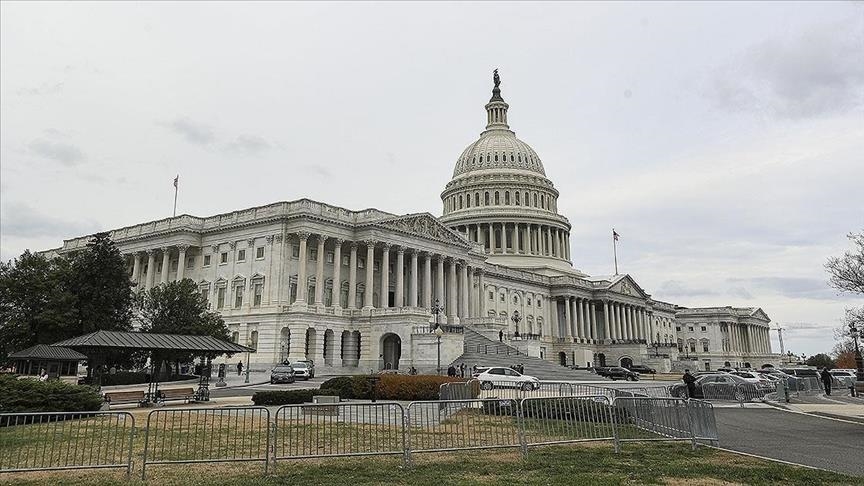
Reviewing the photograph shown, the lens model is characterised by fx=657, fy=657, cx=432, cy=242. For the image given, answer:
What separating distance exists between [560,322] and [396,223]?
51.3m

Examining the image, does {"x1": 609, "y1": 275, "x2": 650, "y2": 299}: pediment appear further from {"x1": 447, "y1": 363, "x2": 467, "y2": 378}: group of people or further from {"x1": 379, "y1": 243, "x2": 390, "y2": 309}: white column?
{"x1": 447, "y1": 363, "x2": 467, "y2": 378}: group of people

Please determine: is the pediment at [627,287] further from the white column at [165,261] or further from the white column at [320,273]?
the white column at [165,261]

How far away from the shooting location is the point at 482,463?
13961mm

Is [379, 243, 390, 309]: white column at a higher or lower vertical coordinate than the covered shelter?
higher

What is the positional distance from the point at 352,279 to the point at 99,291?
2557 centimetres

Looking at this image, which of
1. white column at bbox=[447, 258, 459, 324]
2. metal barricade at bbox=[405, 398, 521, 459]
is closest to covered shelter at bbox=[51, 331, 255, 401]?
metal barricade at bbox=[405, 398, 521, 459]

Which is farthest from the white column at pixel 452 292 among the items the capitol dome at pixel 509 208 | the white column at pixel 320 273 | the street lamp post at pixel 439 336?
the capitol dome at pixel 509 208

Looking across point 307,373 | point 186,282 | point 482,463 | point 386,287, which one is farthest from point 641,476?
point 386,287

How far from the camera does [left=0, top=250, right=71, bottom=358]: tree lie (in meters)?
49.1

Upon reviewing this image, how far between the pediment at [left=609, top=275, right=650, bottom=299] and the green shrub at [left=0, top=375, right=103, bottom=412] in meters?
103

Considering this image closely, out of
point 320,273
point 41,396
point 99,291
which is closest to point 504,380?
point 41,396

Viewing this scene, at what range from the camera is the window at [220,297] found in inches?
2749

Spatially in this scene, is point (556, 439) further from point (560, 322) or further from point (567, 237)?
point (567, 237)

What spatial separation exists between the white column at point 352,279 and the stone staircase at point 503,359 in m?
12.4
